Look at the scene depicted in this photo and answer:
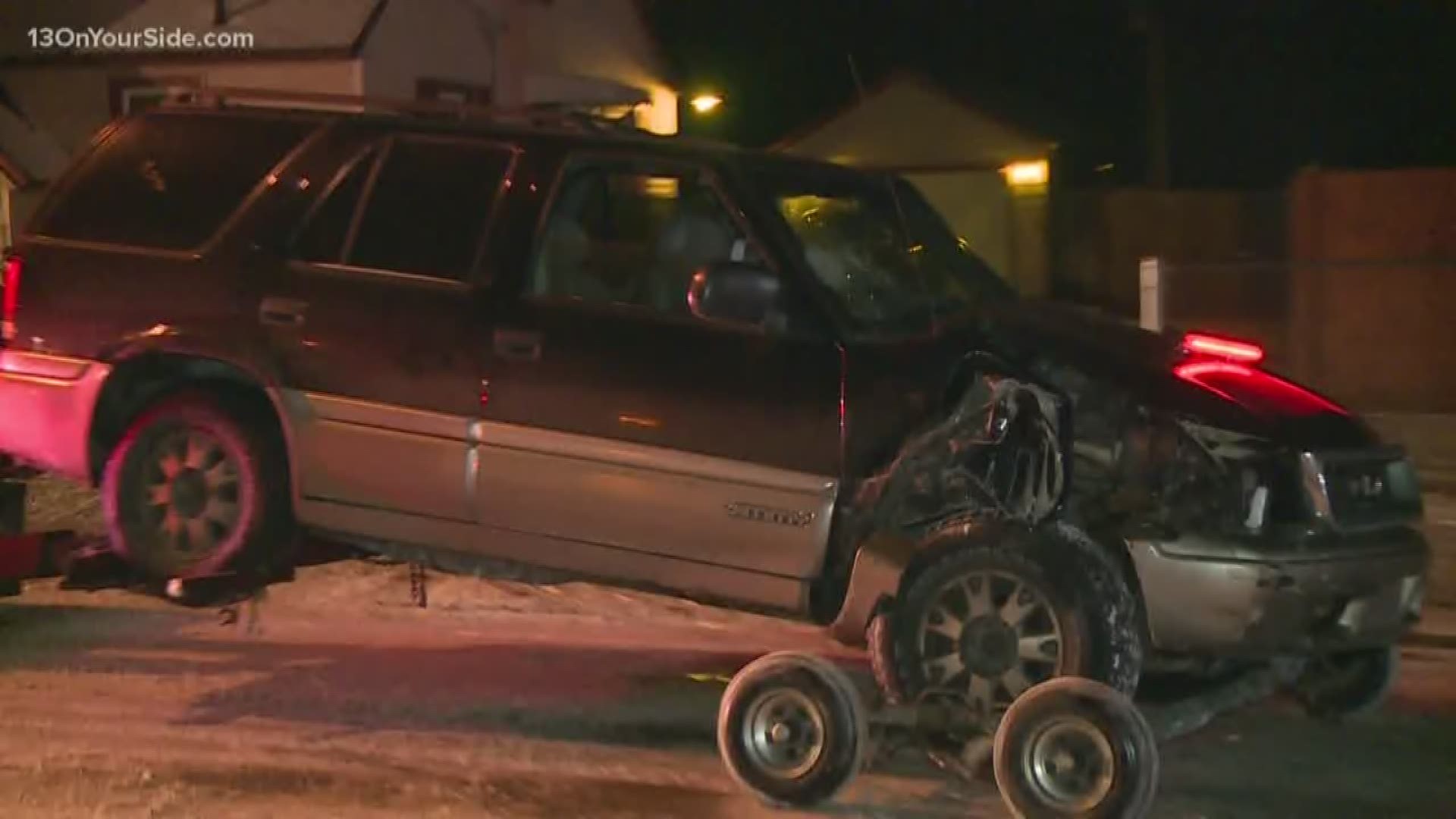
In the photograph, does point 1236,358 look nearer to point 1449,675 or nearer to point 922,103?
point 1449,675

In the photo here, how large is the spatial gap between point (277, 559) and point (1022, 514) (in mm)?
2861

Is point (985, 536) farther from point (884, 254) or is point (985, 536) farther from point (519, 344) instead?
point (519, 344)

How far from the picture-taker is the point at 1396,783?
6.21 metres

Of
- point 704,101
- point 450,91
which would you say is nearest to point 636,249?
point 450,91

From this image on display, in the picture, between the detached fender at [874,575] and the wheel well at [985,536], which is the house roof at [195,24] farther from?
the wheel well at [985,536]

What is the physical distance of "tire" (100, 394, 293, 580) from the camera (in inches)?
270

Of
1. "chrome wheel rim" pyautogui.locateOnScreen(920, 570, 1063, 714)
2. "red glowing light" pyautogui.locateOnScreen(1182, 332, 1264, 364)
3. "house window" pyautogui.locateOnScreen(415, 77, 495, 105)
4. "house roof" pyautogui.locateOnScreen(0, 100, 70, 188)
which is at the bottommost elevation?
"chrome wheel rim" pyautogui.locateOnScreen(920, 570, 1063, 714)

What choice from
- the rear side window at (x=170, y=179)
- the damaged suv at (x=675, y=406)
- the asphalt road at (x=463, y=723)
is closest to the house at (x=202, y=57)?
the asphalt road at (x=463, y=723)

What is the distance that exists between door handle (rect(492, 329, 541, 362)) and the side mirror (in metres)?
0.61

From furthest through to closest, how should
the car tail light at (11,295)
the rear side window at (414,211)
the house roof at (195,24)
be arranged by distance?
the house roof at (195,24), the car tail light at (11,295), the rear side window at (414,211)

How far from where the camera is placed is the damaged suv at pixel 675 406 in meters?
5.91

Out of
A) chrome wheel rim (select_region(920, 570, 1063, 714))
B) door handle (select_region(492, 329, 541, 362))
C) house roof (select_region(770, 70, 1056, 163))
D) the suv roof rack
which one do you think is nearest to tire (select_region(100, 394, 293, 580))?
door handle (select_region(492, 329, 541, 362))

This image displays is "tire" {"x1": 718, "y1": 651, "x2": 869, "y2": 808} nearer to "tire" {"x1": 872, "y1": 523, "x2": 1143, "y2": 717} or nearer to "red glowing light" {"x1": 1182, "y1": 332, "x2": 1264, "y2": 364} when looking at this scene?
"tire" {"x1": 872, "y1": 523, "x2": 1143, "y2": 717}

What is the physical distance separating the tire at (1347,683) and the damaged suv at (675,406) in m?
0.01
